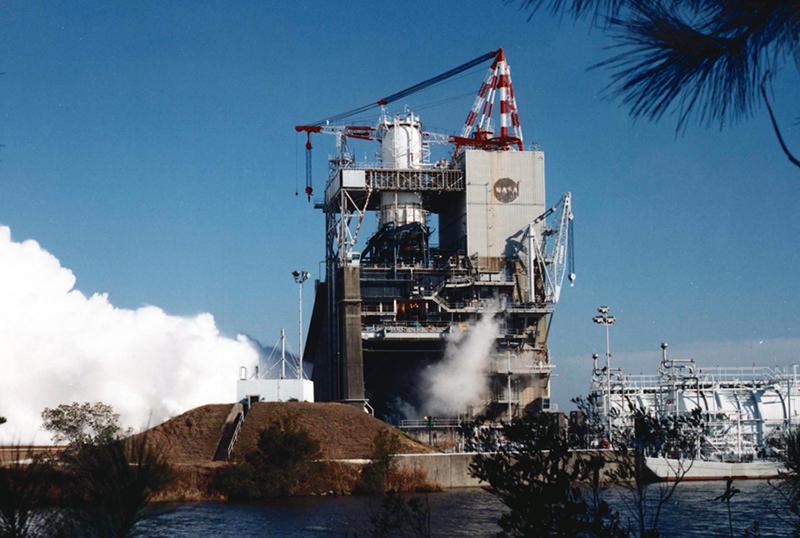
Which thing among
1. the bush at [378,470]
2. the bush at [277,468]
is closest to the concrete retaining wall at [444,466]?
the bush at [378,470]

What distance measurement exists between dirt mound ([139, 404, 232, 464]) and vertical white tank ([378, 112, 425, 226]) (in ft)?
95.8

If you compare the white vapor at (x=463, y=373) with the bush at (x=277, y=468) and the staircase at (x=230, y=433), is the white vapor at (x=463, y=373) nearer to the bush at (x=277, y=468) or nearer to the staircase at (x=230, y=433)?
the staircase at (x=230, y=433)

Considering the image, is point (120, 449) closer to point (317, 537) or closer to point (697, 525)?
point (317, 537)

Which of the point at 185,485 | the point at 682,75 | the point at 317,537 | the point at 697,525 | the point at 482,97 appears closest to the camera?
the point at 682,75

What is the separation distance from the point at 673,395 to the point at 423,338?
79.4 feet

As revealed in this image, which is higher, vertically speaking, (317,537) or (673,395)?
(673,395)

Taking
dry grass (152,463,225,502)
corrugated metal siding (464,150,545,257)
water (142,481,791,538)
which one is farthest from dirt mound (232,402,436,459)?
corrugated metal siding (464,150,545,257)

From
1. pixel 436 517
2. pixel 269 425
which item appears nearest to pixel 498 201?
pixel 269 425

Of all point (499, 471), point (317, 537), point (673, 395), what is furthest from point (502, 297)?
point (499, 471)

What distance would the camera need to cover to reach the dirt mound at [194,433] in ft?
226

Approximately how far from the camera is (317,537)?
41281mm

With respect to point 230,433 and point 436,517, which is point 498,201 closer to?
point 230,433

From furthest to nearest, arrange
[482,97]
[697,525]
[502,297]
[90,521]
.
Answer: [482,97], [502,297], [697,525], [90,521]

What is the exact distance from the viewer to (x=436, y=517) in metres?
49.9
